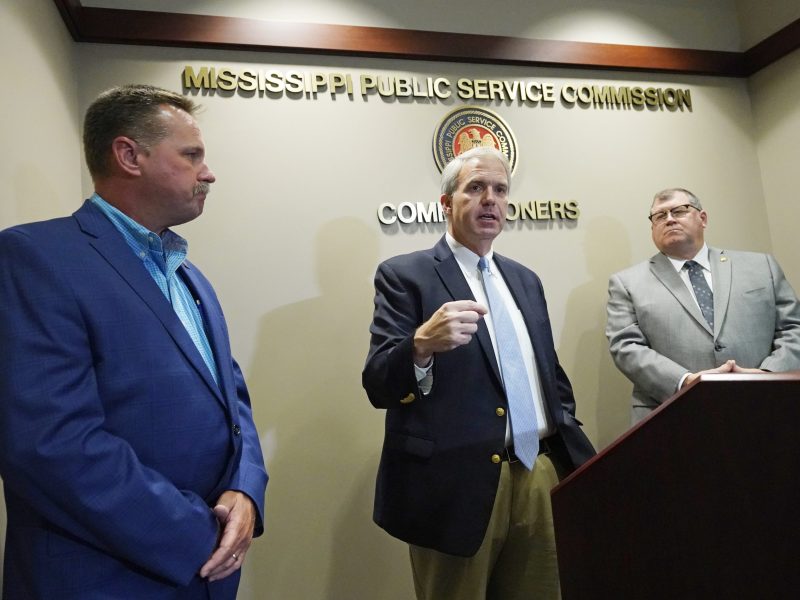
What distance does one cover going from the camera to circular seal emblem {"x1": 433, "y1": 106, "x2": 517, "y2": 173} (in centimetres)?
295

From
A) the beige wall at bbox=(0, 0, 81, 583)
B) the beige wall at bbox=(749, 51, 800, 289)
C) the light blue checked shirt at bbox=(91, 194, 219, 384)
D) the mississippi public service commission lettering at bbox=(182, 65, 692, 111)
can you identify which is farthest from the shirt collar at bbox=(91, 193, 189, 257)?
the beige wall at bbox=(749, 51, 800, 289)

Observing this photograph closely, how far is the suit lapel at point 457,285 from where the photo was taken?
190cm

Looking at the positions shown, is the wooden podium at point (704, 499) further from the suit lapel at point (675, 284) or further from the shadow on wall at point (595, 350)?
the shadow on wall at point (595, 350)

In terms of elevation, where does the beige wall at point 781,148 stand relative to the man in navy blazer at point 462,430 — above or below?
above

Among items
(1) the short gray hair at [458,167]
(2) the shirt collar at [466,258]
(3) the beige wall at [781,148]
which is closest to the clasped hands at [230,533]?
(2) the shirt collar at [466,258]

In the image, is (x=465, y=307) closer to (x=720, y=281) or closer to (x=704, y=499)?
(x=704, y=499)

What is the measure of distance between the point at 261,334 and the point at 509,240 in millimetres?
1174

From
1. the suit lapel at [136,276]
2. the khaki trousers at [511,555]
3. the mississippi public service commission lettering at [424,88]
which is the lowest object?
the khaki trousers at [511,555]

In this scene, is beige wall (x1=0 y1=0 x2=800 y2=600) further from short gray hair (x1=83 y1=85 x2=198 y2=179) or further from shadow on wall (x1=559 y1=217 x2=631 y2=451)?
short gray hair (x1=83 y1=85 x2=198 y2=179)

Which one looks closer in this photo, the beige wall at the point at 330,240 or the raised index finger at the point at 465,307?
the raised index finger at the point at 465,307

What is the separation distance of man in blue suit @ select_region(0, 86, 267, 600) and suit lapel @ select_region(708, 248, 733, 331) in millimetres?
1923

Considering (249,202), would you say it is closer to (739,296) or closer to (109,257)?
(109,257)

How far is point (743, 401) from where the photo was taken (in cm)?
90

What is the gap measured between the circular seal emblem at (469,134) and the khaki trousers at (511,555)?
5.04 feet
